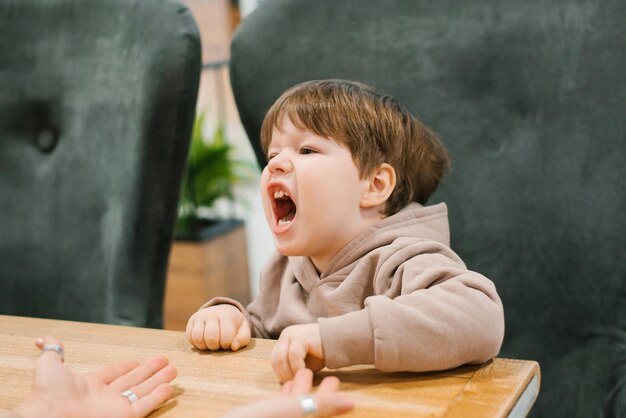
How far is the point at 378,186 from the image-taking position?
3.63ft

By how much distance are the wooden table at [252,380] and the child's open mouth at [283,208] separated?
177 millimetres

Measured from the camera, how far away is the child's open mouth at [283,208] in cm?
107

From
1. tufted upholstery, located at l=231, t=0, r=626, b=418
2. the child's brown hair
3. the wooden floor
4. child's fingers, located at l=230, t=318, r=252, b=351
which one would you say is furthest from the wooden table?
the wooden floor

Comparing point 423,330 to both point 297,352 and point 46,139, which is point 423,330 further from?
point 46,139

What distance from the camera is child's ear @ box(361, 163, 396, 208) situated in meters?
1.09

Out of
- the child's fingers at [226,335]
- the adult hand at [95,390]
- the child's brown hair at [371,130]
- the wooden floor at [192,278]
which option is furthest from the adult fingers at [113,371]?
the wooden floor at [192,278]

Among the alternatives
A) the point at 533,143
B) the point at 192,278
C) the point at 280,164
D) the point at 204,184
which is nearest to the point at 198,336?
the point at 280,164

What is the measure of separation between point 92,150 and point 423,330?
856 millimetres

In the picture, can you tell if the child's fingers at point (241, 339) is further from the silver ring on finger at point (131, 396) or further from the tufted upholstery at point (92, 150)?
the tufted upholstery at point (92, 150)

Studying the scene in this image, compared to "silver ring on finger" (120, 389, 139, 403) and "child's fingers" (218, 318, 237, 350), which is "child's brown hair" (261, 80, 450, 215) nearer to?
"child's fingers" (218, 318, 237, 350)

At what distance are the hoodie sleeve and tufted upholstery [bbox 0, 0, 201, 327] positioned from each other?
25.7 inches

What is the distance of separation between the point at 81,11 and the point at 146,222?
1.36 ft

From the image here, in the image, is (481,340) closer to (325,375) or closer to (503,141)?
(325,375)

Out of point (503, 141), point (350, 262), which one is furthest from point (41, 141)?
point (503, 141)
